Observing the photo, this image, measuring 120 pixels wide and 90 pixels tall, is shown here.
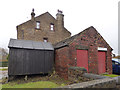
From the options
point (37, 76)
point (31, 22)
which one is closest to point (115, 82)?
point (37, 76)

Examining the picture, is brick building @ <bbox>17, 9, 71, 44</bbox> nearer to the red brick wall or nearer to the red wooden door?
the red brick wall

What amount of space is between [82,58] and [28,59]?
18.4ft

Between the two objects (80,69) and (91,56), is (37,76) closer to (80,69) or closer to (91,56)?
(80,69)

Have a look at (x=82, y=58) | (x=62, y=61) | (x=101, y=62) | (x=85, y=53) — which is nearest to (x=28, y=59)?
(x=62, y=61)

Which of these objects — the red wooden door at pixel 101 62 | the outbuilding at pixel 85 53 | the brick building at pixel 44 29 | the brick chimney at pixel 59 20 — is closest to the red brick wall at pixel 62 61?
the outbuilding at pixel 85 53

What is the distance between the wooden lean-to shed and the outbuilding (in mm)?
1088

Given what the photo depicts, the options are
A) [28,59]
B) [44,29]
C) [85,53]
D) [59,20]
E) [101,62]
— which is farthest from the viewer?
[59,20]

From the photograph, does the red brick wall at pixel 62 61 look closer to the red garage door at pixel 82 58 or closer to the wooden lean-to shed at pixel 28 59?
the wooden lean-to shed at pixel 28 59

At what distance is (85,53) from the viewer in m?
8.80

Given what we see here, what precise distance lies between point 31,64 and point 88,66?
237 inches

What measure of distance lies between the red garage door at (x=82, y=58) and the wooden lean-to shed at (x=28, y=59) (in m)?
3.04

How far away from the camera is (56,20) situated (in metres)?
18.2

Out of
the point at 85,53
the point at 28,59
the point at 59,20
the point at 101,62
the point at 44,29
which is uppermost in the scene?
the point at 59,20

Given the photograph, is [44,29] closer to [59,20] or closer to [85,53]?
[59,20]
